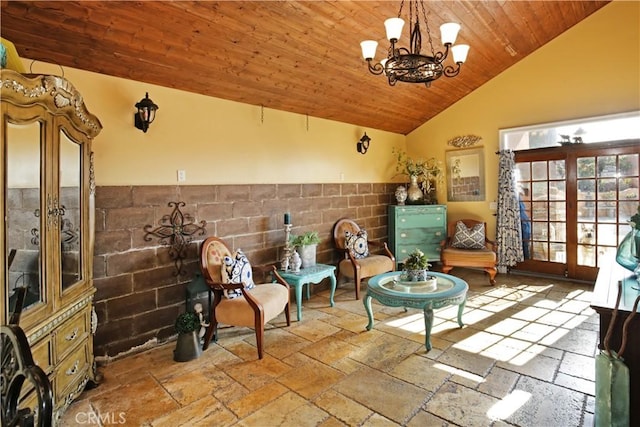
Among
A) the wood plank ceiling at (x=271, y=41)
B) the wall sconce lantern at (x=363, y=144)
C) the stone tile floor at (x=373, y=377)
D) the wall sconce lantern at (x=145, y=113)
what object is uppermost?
the wood plank ceiling at (x=271, y=41)

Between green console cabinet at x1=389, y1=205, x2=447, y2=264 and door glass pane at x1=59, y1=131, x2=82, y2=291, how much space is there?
4.17 m

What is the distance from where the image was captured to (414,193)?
5684 mm

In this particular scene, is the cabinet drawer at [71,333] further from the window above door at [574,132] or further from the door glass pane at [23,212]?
the window above door at [574,132]

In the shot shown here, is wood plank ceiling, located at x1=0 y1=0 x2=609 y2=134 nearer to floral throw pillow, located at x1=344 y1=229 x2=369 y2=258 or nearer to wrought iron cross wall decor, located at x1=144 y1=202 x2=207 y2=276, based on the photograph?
wrought iron cross wall decor, located at x1=144 y1=202 x2=207 y2=276

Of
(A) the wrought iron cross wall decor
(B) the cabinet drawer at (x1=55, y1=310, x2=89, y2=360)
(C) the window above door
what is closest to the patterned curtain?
(C) the window above door

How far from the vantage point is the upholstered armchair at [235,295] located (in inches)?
113

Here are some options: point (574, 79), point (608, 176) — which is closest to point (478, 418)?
point (608, 176)

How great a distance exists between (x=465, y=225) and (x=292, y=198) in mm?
2809

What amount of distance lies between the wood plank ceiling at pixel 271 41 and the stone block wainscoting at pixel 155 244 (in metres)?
1.02

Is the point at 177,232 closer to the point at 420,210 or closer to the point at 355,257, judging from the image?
the point at 355,257

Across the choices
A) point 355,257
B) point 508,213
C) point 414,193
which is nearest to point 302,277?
point 355,257

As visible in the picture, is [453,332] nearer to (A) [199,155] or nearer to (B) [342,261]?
(B) [342,261]

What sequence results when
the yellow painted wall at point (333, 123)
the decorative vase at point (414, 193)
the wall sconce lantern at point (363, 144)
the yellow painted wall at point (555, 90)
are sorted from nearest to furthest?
the yellow painted wall at point (333, 123) < the yellow painted wall at point (555, 90) < the wall sconce lantern at point (363, 144) < the decorative vase at point (414, 193)
